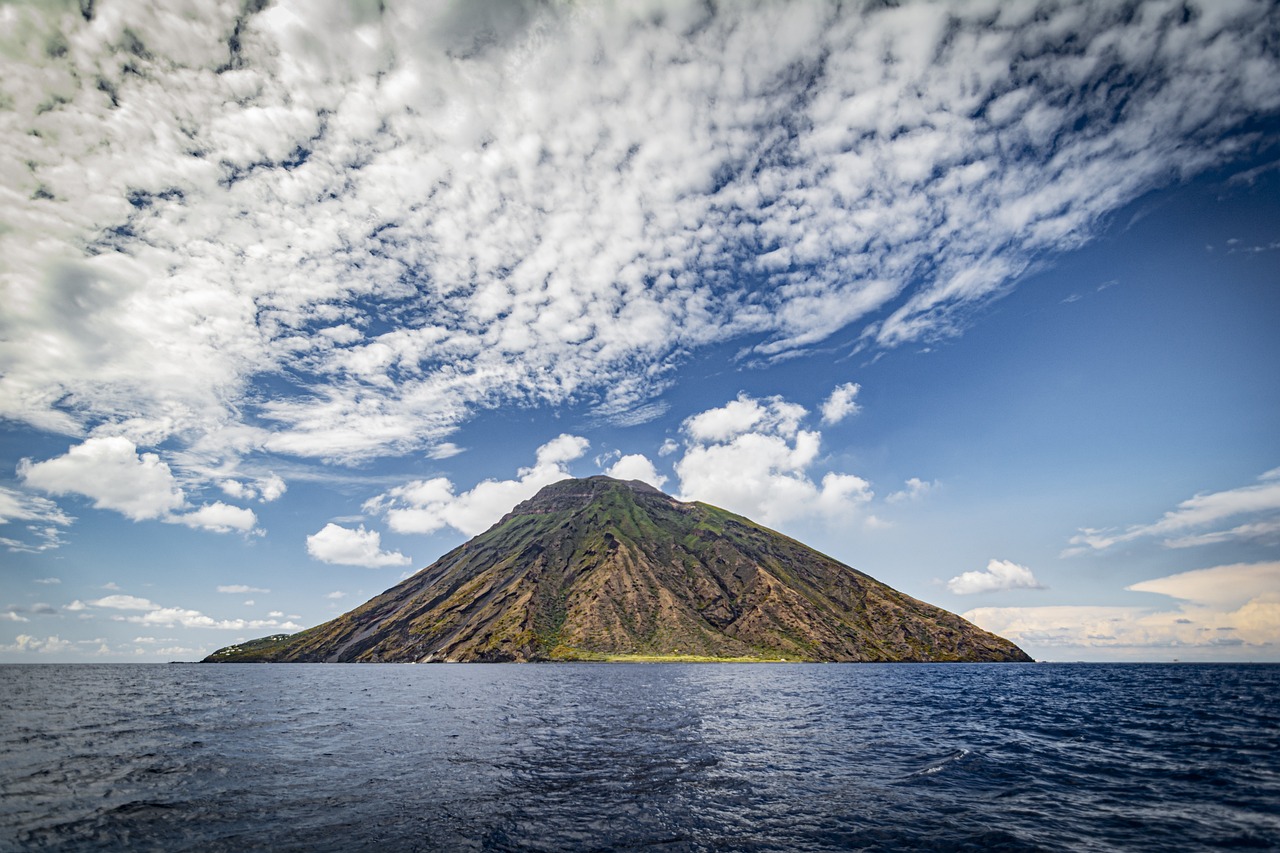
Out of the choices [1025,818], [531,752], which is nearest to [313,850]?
[531,752]

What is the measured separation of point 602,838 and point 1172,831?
24.0 m

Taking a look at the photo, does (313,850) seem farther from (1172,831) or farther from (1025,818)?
(1172,831)

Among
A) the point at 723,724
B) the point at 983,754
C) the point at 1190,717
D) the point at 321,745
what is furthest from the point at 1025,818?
the point at 1190,717

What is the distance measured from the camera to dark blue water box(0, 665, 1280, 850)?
23484 mm

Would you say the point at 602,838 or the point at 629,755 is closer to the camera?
the point at 602,838

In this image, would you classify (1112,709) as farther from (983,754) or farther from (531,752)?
(531,752)

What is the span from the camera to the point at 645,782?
3238 centimetres

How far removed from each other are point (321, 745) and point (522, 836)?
3031 cm

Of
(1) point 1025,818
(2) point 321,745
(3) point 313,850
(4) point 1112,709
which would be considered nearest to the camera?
(3) point 313,850

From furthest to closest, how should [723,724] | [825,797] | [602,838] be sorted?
[723,724], [825,797], [602,838]

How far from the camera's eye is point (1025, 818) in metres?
25.5

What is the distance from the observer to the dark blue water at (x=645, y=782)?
2348 centimetres

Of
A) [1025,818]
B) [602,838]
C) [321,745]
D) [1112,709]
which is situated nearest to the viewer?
[602,838]

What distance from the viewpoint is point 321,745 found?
44438 millimetres
